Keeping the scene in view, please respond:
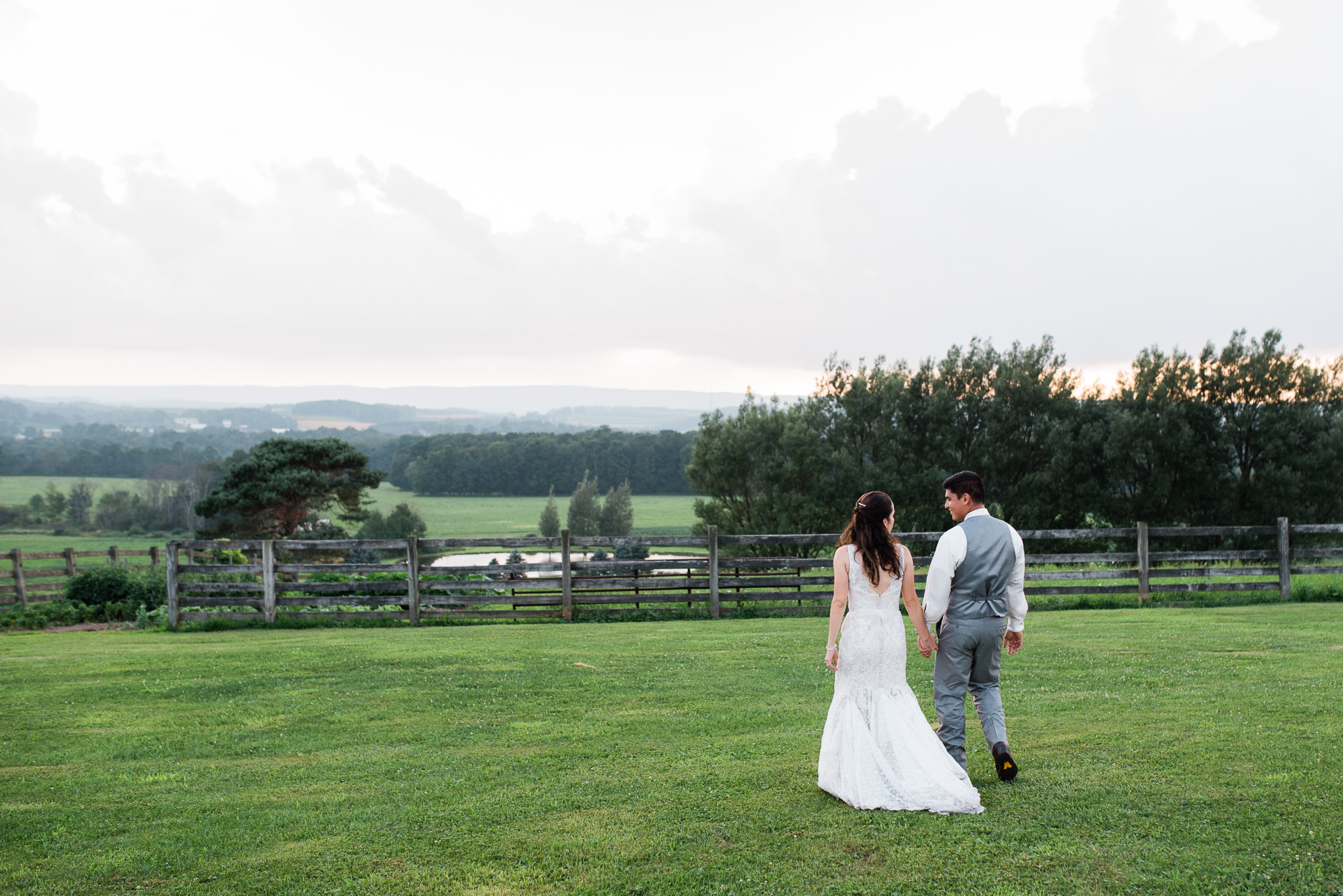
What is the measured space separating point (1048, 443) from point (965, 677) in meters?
30.7

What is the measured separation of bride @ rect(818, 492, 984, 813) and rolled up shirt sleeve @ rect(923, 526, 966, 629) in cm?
11

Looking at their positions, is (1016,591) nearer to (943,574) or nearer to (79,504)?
(943,574)

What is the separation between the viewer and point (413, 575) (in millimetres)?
14242

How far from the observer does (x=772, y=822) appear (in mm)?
4660

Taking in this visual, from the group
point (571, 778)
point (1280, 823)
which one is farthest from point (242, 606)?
point (1280, 823)

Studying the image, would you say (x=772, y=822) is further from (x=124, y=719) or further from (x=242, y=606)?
(x=242, y=606)

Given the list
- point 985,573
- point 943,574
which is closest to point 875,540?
point 943,574

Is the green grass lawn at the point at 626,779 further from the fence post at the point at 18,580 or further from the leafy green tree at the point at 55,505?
the leafy green tree at the point at 55,505

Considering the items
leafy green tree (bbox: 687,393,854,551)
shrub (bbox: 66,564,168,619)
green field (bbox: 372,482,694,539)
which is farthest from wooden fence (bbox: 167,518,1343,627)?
green field (bbox: 372,482,694,539)

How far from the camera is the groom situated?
5.32m

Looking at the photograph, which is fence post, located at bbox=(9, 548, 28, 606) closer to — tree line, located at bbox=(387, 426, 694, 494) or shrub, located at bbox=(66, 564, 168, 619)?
shrub, located at bbox=(66, 564, 168, 619)

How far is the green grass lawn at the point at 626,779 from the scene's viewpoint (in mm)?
4078

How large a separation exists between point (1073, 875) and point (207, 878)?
13.8 feet

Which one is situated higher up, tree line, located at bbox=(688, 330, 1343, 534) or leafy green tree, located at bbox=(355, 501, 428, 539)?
tree line, located at bbox=(688, 330, 1343, 534)
